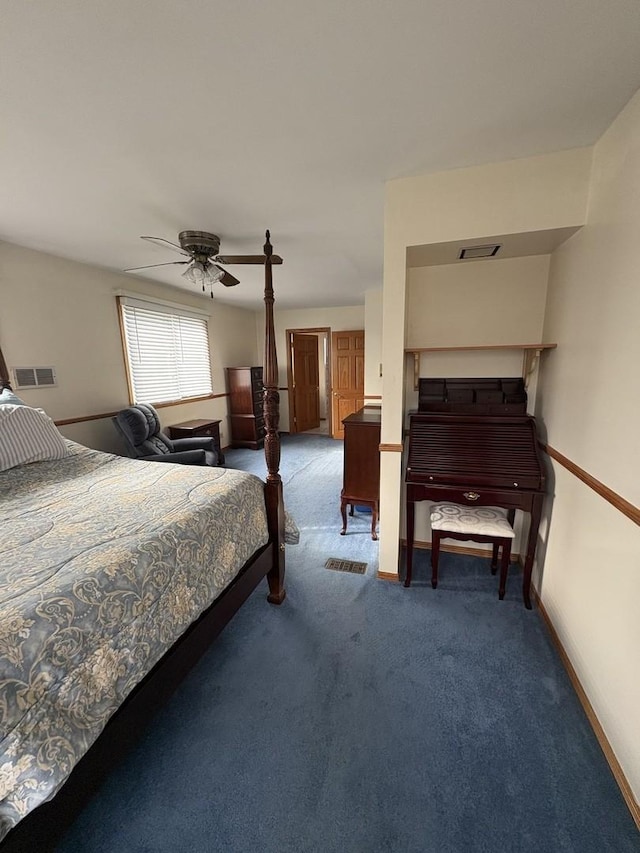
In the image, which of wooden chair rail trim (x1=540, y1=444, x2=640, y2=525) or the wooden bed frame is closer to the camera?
the wooden bed frame

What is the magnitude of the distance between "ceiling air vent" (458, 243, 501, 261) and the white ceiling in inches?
16.4

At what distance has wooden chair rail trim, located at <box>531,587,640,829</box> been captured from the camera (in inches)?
43.6

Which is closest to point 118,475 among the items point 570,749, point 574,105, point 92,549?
point 92,549

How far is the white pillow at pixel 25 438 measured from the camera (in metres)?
1.93

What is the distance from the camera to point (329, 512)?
10.8 ft

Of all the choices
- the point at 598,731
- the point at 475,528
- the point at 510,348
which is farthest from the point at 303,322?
the point at 598,731

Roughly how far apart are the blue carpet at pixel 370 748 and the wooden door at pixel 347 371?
4.16 m

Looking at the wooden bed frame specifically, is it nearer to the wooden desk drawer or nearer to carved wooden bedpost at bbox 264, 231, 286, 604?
carved wooden bedpost at bbox 264, 231, 286, 604

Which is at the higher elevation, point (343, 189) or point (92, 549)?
point (343, 189)

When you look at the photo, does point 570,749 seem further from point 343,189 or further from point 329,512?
point 343,189

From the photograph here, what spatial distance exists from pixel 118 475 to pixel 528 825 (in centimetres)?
231

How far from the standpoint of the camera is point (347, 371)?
5.85m

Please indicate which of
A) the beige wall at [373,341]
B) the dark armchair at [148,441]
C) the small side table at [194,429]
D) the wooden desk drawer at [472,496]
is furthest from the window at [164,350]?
the wooden desk drawer at [472,496]

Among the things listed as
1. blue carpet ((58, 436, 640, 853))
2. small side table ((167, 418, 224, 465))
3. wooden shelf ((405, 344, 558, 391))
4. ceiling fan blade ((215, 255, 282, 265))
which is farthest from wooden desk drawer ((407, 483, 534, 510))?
small side table ((167, 418, 224, 465))
